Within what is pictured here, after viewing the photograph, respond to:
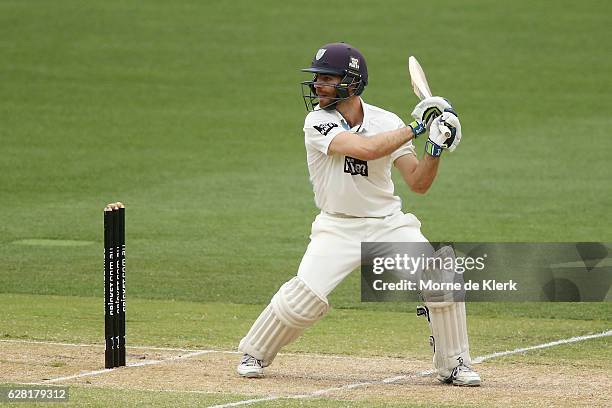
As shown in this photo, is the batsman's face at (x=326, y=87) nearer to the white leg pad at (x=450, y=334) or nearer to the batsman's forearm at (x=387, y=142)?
the batsman's forearm at (x=387, y=142)

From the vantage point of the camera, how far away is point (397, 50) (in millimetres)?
27859

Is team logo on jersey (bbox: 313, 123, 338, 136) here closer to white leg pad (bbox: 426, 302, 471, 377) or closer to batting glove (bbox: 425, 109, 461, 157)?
batting glove (bbox: 425, 109, 461, 157)

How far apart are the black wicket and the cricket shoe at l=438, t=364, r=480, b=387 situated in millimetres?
2064

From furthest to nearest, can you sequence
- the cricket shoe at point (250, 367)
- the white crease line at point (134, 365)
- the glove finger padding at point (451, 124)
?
the cricket shoe at point (250, 367) → the white crease line at point (134, 365) → the glove finger padding at point (451, 124)

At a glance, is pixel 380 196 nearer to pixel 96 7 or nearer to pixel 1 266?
pixel 1 266

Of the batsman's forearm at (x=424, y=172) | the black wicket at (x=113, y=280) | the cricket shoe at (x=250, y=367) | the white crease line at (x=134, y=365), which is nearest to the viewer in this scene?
the batsman's forearm at (x=424, y=172)

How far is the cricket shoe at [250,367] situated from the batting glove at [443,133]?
165cm

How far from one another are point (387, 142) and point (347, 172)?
15.9 inches

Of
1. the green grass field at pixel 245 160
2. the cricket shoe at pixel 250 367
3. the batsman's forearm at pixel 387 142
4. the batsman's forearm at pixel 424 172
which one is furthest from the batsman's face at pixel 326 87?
the green grass field at pixel 245 160

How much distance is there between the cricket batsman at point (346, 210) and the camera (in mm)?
7961

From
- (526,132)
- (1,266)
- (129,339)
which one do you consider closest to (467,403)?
(129,339)

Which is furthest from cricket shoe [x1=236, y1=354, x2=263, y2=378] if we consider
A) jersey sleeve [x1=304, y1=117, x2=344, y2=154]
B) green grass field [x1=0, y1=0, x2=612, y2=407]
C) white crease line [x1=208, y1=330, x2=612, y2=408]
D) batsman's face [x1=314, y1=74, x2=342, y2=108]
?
batsman's face [x1=314, y1=74, x2=342, y2=108]

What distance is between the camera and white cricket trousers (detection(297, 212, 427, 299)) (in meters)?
7.99

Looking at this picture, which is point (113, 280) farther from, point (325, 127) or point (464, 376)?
point (464, 376)
